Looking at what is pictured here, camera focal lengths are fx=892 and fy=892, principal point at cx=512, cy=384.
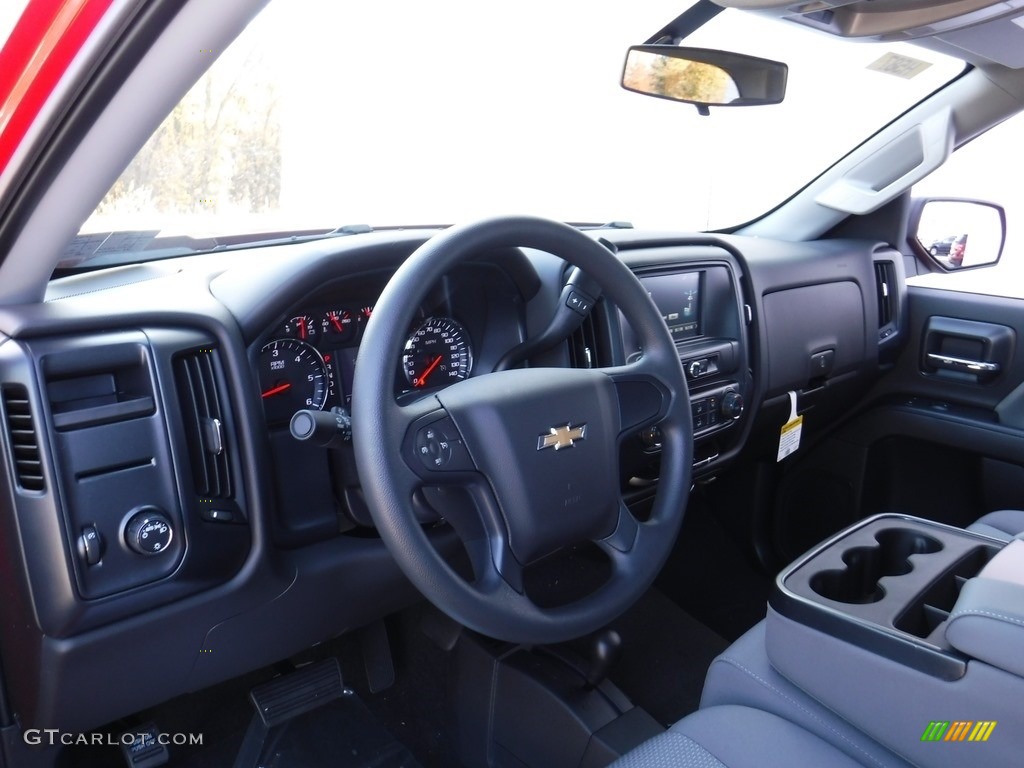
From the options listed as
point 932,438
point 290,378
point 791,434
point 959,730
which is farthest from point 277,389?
point 932,438

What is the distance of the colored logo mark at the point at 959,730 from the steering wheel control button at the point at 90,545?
4.05 feet

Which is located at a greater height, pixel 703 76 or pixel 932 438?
pixel 703 76

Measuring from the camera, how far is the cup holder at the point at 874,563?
1.58 m

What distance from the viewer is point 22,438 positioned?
1335mm

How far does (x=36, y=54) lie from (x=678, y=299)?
5.33ft

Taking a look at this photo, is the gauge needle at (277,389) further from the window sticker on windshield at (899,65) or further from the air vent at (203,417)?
the window sticker on windshield at (899,65)

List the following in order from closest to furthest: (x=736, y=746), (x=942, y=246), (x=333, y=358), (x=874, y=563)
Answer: (x=736, y=746), (x=874, y=563), (x=333, y=358), (x=942, y=246)

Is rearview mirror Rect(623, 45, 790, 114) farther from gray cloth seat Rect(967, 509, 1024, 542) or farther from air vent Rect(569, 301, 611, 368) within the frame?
gray cloth seat Rect(967, 509, 1024, 542)

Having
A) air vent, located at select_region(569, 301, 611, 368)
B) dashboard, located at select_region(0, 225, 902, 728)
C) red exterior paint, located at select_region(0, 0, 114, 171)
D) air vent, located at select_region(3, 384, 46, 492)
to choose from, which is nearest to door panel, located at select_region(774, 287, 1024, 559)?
dashboard, located at select_region(0, 225, 902, 728)

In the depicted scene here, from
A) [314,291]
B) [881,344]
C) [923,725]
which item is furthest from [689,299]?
[923,725]

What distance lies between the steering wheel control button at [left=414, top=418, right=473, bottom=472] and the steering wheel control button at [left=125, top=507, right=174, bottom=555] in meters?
0.46

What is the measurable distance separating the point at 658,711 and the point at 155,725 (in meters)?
1.25

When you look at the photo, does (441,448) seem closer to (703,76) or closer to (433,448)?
(433,448)

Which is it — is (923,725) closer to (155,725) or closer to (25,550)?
(25,550)
